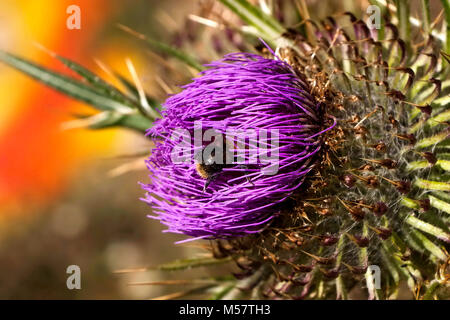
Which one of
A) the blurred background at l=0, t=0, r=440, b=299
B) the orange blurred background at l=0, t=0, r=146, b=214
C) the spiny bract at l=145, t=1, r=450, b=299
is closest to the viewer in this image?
the spiny bract at l=145, t=1, r=450, b=299

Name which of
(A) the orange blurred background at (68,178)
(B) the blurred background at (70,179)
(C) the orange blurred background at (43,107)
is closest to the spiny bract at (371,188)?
(B) the blurred background at (70,179)

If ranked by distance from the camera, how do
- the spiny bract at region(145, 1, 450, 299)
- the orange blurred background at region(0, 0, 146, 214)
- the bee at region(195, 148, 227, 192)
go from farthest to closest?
the orange blurred background at region(0, 0, 146, 214), the spiny bract at region(145, 1, 450, 299), the bee at region(195, 148, 227, 192)

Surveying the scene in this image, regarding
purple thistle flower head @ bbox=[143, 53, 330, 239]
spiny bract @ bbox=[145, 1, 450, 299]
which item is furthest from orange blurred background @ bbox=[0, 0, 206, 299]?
spiny bract @ bbox=[145, 1, 450, 299]

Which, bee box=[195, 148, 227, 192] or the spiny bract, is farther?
the spiny bract

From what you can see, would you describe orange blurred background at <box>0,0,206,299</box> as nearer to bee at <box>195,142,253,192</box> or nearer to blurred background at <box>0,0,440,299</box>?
blurred background at <box>0,0,440,299</box>

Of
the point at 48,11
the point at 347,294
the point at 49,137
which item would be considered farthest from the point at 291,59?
the point at 48,11

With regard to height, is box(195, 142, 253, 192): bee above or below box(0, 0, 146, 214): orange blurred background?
below
